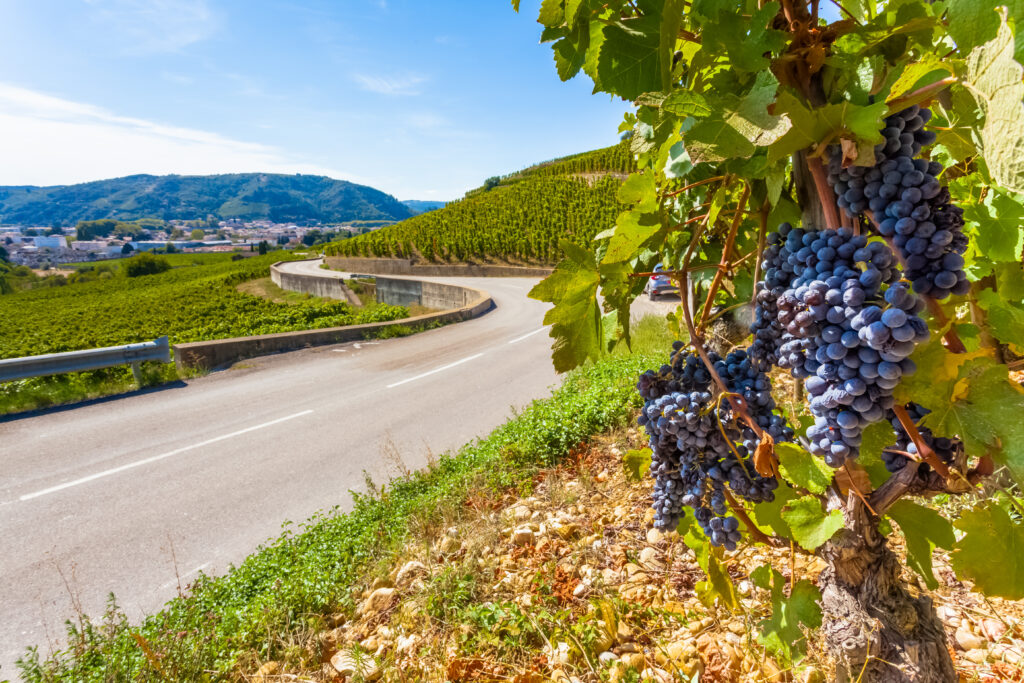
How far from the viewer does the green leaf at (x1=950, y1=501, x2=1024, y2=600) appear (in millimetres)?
1045

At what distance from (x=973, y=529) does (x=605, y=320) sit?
1005mm

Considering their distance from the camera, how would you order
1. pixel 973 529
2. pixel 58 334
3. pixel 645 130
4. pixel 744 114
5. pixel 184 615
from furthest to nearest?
pixel 58 334 → pixel 184 615 → pixel 645 130 → pixel 973 529 → pixel 744 114

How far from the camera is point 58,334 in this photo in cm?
2459

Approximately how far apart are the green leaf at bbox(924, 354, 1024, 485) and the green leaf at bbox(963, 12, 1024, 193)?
0.44m

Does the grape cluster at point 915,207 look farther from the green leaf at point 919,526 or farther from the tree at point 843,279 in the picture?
the green leaf at point 919,526

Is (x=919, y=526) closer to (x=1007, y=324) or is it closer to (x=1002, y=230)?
(x=1007, y=324)

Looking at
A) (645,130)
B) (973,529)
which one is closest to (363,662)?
(973,529)

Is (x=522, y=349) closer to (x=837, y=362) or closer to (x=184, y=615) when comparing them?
(x=184, y=615)

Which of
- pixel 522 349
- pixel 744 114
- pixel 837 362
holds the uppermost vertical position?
pixel 744 114

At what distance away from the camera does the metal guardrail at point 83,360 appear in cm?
820

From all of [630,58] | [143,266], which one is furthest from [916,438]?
[143,266]

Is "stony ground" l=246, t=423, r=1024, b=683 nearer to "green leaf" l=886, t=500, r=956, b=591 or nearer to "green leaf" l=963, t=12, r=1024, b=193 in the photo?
"green leaf" l=886, t=500, r=956, b=591

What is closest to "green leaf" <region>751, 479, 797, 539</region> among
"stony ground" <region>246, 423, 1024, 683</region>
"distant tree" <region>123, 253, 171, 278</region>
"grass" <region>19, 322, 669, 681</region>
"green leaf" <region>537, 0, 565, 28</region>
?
"stony ground" <region>246, 423, 1024, 683</region>

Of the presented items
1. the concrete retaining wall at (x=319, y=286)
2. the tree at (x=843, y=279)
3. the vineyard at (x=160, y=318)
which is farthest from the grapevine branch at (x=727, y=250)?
the concrete retaining wall at (x=319, y=286)
